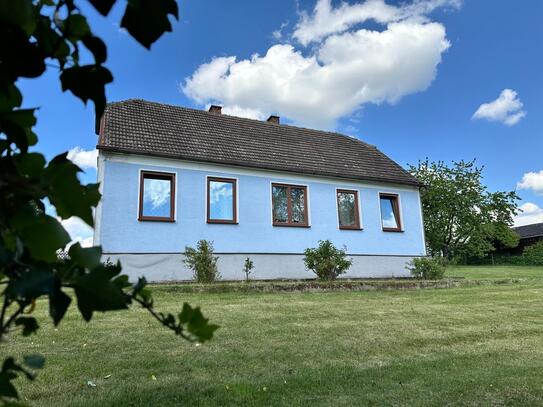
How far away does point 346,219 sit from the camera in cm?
1527

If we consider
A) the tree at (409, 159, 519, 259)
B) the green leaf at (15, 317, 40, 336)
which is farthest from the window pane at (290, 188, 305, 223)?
the tree at (409, 159, 519, 259)

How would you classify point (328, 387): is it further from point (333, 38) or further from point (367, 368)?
point (333, 38)

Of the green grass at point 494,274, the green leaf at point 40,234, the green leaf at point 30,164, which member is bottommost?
the green grass at point 494,274

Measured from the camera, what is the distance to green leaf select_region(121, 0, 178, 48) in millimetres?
710

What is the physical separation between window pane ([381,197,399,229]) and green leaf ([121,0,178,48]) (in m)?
15.6

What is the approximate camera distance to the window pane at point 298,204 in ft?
47.5

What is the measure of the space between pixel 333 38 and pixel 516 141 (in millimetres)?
10795

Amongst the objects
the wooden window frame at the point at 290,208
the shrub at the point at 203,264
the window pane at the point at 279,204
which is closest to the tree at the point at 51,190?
the shrub at the point at 203,264

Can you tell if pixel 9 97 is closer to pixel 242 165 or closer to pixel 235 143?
pixel 242 165

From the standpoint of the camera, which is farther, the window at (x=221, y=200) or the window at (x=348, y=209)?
the window at (x=348, y=209)

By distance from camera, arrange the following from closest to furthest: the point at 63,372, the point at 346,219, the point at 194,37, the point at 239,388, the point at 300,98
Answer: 1. the point at 239,388
2. the point at 63,372
3. the point at 194,37
4. the point at 346,219
5. the point at 300,98

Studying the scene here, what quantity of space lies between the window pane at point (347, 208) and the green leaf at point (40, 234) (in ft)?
48.2

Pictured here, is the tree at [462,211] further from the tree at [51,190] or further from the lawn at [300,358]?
the tree at [51,190]

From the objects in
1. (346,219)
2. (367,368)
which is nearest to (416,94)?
(346,219)
